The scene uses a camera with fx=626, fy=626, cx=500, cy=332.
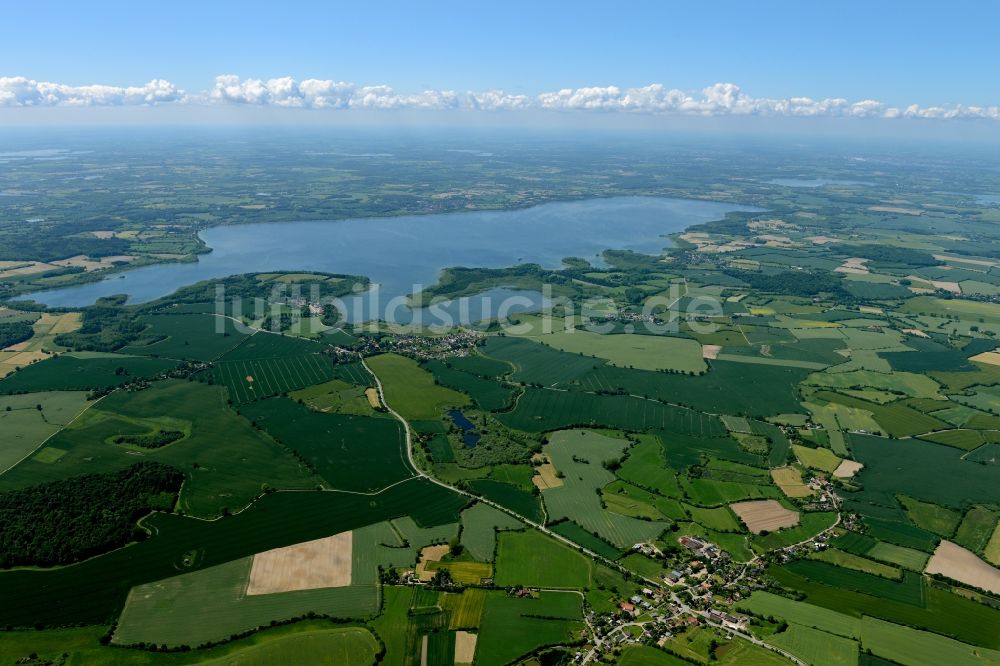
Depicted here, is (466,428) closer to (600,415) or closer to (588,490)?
(600,415)

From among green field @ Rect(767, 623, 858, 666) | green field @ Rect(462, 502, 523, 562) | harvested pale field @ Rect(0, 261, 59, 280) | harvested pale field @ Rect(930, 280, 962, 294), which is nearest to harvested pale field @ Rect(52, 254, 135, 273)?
harvested pale field @ Rect(0, 261, 59, 280)

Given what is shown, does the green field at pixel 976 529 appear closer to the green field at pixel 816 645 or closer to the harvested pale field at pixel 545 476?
the green field at pixel 816 645

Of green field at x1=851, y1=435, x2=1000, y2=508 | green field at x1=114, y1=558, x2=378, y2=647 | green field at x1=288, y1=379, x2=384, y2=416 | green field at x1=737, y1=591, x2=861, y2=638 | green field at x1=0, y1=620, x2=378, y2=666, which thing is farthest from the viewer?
green field at x1=288, y1=379, x2=384, y2=416

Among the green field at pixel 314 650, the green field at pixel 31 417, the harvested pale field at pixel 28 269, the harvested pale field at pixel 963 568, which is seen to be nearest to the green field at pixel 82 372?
the green field at pixel 31 417

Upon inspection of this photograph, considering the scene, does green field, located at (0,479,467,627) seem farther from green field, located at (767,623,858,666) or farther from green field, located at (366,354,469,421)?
green field, located at (767,623,858,666)

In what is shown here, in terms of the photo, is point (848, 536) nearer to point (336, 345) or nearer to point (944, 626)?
point (944, 626)

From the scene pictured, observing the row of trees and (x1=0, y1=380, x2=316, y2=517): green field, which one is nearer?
the row of trees

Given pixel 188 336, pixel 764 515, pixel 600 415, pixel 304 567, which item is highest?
pixel 188 336

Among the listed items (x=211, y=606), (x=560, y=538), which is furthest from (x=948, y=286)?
(x=211, y=606)
